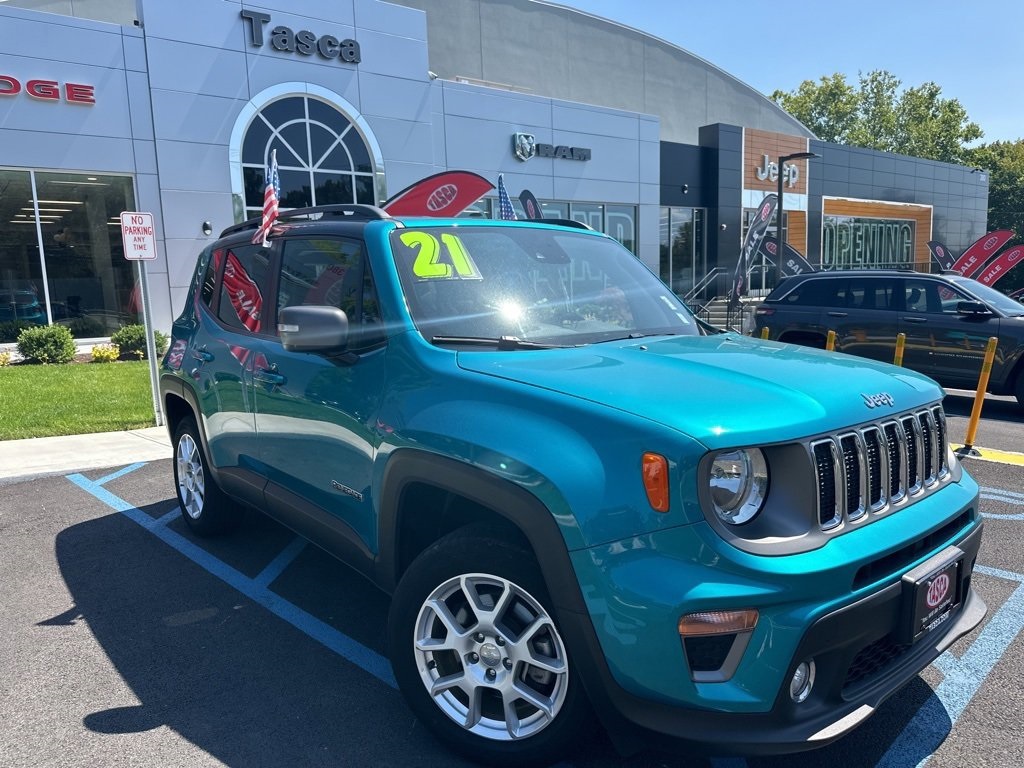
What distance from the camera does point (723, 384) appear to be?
7.90 feet

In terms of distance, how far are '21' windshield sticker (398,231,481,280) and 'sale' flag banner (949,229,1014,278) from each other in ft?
69.1

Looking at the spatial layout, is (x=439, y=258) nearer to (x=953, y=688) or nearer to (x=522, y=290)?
(x=522, y=290)

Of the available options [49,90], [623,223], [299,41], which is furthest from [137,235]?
[623,223]

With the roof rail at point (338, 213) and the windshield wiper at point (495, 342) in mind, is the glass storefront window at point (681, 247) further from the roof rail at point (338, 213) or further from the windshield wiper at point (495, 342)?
the windshield wiper at point (495, 342)

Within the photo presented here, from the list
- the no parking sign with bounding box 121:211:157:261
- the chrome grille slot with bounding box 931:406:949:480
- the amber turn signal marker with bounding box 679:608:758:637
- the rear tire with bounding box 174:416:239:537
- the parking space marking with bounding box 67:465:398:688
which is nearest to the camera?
the amber turn signal marker with bounding box 679:608:758:637

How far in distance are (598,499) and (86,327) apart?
52.4 feet

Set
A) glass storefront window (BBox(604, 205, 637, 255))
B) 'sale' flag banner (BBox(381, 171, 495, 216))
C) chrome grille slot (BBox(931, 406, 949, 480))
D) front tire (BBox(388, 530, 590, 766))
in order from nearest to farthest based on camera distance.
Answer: front tire (BBox(388, 530, 590, 766)) → chrome grille slot (BBox(931, 406, 949, 480)) → 'sale' flag banner (BBox(381, 171, 495, 216)) → glass storefront window (BBox(604, 205, 637, 255))

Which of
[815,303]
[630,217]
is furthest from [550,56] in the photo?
[815,303]

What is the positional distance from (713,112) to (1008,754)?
3559 centimetres

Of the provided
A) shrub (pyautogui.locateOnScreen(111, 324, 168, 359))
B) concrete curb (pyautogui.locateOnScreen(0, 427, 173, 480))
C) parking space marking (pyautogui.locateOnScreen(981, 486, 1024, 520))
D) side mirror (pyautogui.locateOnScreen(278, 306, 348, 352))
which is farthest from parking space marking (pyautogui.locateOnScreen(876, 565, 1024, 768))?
shrub (pyautogui.locateOnScreen(111, 324, 168, 359))

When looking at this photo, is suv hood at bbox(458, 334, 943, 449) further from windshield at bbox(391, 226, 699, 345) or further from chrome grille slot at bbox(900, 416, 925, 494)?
windshield at bbox(391, 226, 699, 345)

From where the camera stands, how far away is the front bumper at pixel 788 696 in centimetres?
202

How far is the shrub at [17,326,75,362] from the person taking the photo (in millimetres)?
13617

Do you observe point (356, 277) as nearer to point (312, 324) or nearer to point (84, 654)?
point (312, 324)
